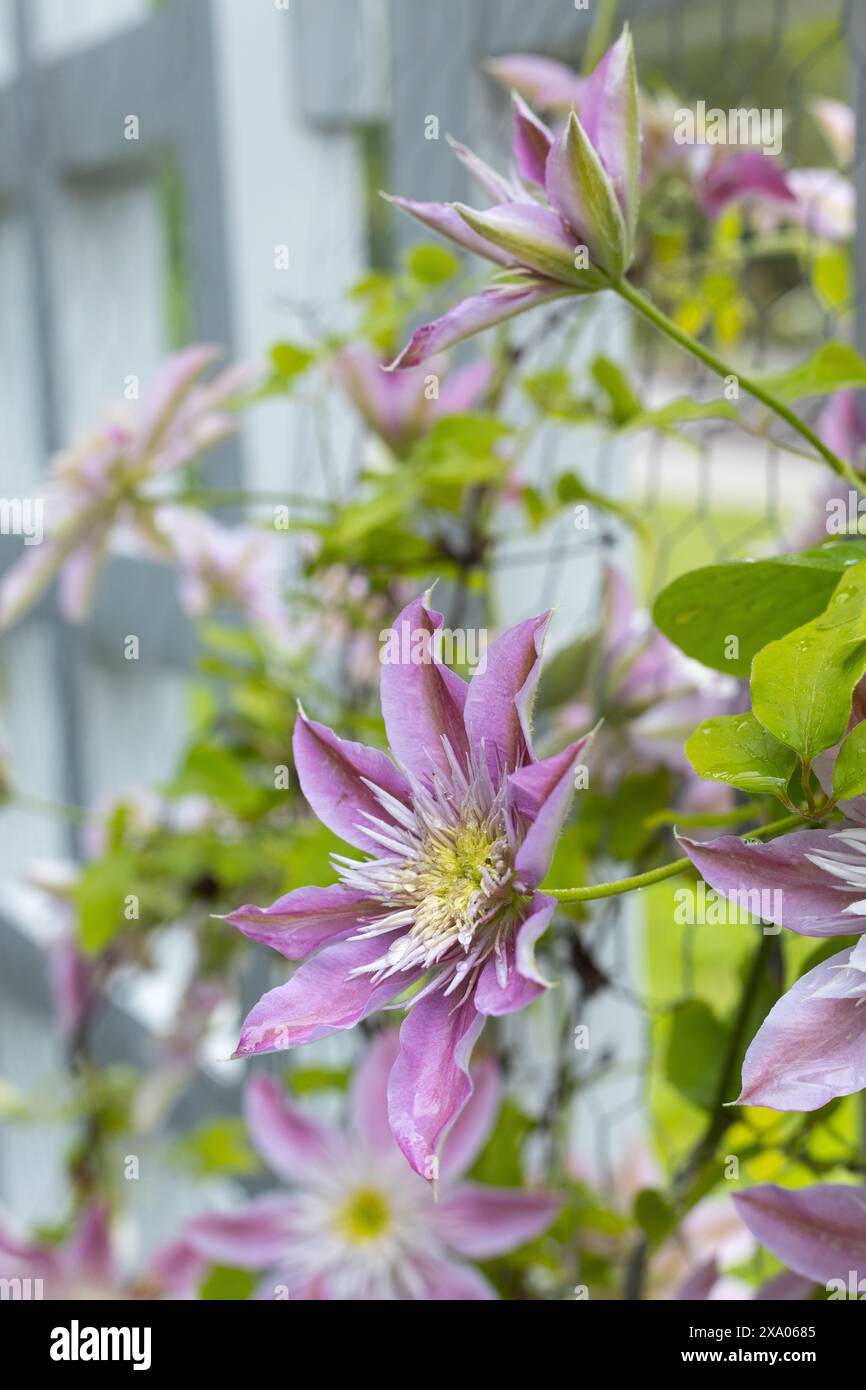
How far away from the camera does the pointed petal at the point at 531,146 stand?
277 millimetres

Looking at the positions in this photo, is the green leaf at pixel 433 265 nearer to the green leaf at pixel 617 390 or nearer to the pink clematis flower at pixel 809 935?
the green leaf at pixel 617 390

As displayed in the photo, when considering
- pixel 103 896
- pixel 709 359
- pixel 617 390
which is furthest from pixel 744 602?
pixel 103 896

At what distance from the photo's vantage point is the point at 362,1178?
0.46m

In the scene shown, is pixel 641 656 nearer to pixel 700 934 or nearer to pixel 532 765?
pixel 532 765

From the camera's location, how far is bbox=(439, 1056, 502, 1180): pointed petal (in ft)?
1.34

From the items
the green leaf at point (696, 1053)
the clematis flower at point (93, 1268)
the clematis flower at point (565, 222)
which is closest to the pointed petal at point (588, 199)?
the clematis flower at point (565, 222)

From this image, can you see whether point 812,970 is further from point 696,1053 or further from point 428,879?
point 696,1053

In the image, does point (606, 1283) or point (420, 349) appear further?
point (606, 1283)

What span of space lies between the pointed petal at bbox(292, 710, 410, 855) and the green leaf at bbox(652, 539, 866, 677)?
0.20 feet

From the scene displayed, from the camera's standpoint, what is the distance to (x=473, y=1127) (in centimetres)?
41

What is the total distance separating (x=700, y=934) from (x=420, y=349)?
145 centimetres

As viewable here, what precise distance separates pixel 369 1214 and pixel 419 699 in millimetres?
292

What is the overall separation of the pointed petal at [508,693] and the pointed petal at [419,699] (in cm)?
1
